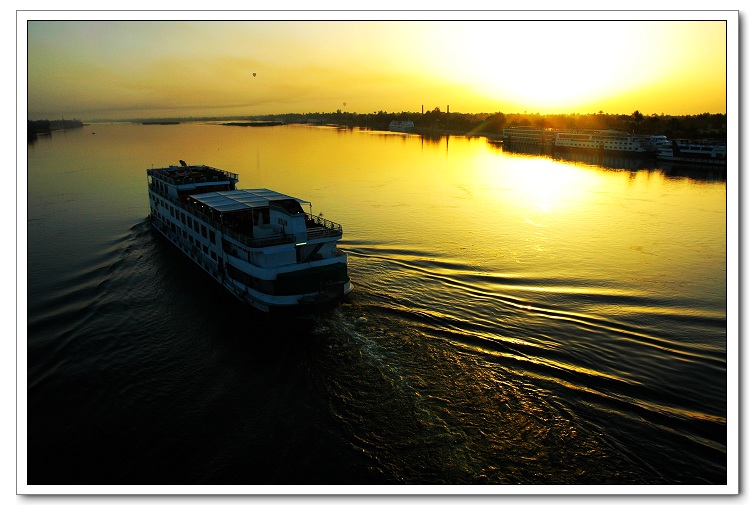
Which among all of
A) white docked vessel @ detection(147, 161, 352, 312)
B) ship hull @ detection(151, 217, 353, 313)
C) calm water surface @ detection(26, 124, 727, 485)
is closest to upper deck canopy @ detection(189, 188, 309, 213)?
white docked vessel @ detection(147, 161, 352, 312)

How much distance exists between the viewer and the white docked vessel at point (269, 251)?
1149 inches

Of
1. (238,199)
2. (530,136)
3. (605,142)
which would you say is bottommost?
(238,199)

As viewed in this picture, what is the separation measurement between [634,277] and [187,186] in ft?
132

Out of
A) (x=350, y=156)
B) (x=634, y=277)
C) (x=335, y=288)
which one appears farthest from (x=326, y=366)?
(x=350, y=156)

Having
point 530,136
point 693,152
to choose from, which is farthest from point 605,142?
point 530,136

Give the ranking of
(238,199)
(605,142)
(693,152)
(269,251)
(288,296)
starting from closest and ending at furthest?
(269,251) < (288,296) < (238,199) < (693,152) < (605,142)

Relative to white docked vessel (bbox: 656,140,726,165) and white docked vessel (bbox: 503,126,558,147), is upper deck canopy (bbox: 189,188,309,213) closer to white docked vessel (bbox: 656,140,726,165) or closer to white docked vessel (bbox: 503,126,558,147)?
white docked vessel (bbox: 656,140,726,165)

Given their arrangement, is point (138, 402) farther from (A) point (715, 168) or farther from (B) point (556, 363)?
(A) point (715, 168)

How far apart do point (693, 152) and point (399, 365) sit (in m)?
129

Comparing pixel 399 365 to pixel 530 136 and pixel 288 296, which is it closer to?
pixel 288 296

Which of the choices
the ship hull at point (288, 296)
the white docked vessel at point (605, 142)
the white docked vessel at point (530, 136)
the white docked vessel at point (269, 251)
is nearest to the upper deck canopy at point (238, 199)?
the white docked vessel at point (269, 251)

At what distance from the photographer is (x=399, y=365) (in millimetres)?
23578

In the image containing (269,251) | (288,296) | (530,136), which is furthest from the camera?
(530,136)

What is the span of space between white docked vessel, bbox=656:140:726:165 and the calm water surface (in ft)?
266
